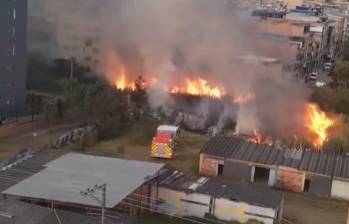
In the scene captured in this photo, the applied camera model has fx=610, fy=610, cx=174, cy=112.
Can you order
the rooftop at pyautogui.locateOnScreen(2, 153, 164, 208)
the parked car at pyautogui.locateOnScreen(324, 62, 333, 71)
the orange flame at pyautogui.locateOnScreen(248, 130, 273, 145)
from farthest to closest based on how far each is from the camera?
1. the parked car at pyautogui.locateOnScreen(324, 62, 333, 71)
2. the orange flame at pyautogui.locateOnScreen(248, 130, 273, 145)
3. the rooftop at pyautogui.locateOnScreen(2, 153, 164, 208)

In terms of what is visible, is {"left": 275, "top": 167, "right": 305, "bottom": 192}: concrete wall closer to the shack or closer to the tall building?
the shack

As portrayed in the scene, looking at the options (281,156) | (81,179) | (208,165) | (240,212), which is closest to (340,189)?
(281,156)

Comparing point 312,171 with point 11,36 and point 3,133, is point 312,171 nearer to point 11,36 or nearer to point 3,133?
point 3,133

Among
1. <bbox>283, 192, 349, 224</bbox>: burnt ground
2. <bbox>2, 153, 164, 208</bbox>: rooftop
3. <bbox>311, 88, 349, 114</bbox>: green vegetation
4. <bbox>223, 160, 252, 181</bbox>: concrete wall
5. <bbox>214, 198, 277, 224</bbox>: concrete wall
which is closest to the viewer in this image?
<bbox>2, 153, 164, 208</bbox>: rooftop

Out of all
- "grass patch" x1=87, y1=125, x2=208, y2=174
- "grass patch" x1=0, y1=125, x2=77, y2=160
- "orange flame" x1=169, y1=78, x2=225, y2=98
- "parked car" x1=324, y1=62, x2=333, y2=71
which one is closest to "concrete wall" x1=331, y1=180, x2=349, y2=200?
"grass patch" x1=87, y1=125, x2=208, y2=174

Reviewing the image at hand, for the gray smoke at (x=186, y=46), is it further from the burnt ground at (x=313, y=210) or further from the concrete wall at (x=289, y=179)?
the burnt ground at (x=313, y=210)

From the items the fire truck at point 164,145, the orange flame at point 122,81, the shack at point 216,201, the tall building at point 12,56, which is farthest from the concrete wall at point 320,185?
the orange flame at point 122,81
